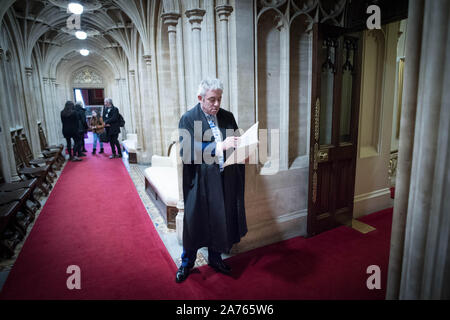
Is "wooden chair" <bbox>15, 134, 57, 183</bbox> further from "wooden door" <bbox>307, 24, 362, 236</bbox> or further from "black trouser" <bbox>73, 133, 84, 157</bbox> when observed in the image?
"wooden door" <bbox>307, 24, 362, 236</bbox>

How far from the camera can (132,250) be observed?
3.29 m

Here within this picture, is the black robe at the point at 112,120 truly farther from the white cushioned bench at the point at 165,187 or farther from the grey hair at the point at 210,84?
the grey hair at the point at 210,84

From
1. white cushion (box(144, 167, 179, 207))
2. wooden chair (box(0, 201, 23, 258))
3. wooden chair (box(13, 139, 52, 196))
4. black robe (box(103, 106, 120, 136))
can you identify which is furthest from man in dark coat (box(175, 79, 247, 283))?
black robe (box(103, 106, 120, 136))

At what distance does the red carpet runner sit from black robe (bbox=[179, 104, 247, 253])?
A: 49cm

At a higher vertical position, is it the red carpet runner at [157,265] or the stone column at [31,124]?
the stone column at [31,124]

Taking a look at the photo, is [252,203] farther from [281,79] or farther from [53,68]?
[53,68]

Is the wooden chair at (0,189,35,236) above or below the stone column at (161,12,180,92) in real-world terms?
below

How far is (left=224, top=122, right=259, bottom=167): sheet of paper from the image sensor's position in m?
2.15

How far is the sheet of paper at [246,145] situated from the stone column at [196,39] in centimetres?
117

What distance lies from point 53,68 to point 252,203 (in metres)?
14.8

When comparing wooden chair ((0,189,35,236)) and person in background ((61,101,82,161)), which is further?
person in background ((61,101,82,161))

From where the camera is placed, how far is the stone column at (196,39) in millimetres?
2887

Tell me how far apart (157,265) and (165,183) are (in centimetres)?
156

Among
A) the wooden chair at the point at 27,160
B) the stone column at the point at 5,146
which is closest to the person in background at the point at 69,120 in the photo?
the wooden chair at the point at 27,160
